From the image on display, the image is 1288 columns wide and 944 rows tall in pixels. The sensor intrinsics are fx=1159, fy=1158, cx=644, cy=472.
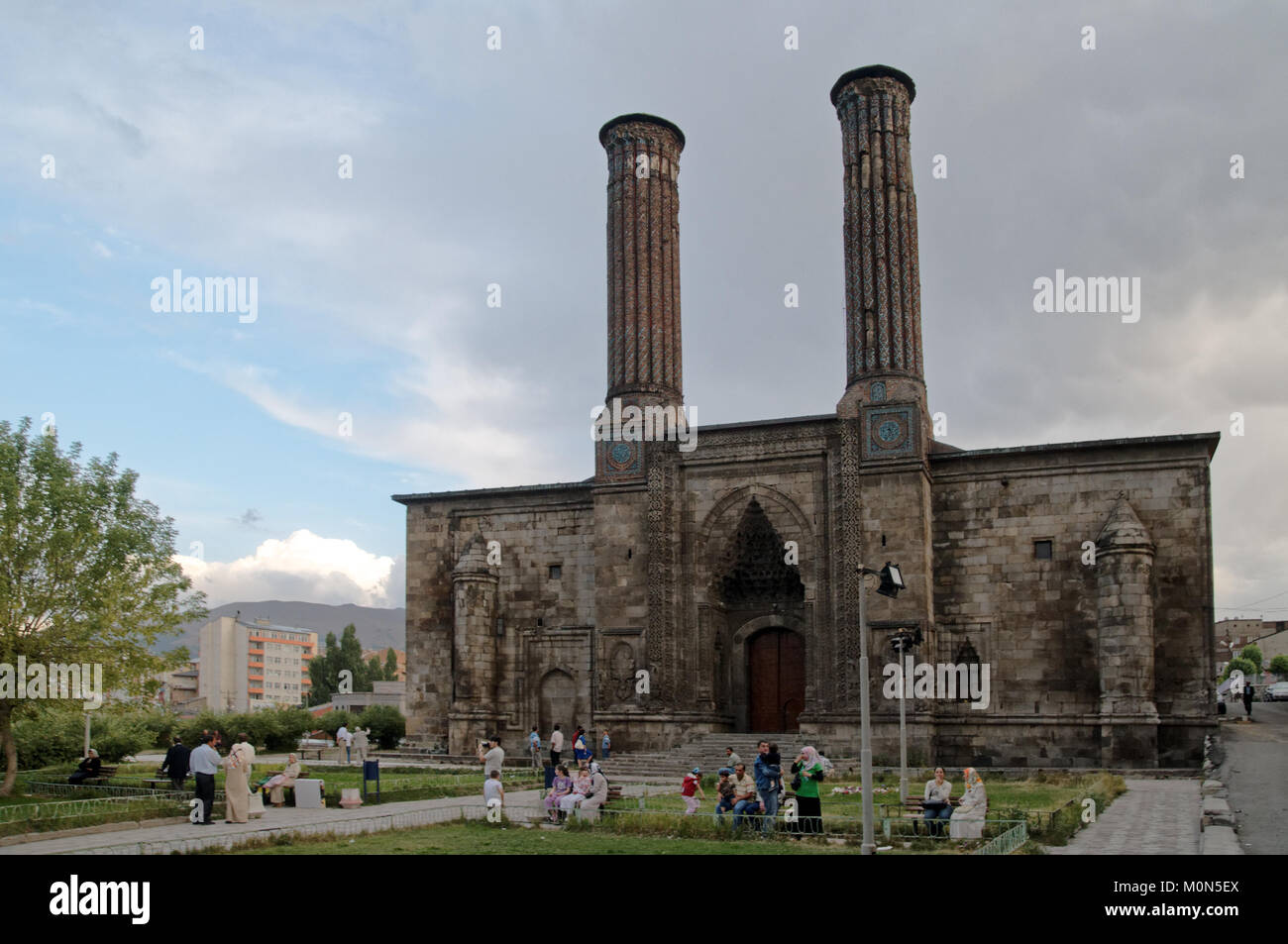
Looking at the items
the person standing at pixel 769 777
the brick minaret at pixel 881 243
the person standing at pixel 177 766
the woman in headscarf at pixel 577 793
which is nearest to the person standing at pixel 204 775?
the person standing at pixel 177 766

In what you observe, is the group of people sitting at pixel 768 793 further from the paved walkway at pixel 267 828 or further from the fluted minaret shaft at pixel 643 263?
the fluted minaret shaft at pixel 643 263

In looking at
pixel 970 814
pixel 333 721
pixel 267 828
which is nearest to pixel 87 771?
pixel 267 828

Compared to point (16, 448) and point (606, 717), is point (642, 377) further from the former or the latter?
point (16, 448)

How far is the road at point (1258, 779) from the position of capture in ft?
49.7

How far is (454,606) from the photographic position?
36094mm

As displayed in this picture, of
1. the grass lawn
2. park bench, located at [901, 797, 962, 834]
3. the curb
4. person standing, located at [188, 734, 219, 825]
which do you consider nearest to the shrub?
person standing, located at [188, 734, 219, 825]

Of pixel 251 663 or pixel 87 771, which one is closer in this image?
pixel 87 771

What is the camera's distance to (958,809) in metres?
16.2

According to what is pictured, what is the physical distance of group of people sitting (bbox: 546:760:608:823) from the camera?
1848 centimetres

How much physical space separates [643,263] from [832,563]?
1085 centimetres

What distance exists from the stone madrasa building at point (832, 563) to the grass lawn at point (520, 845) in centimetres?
1460

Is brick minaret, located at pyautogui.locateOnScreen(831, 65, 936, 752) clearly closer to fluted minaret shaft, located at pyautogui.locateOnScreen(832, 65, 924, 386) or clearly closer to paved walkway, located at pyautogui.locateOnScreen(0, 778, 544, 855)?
fluted minaret shaft, located at pyautogui.locateOnScreen(832, 65, 924, 386)

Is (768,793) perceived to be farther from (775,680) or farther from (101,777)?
(775,680)
